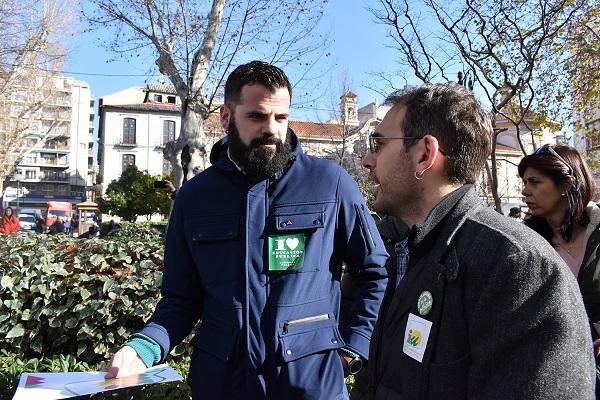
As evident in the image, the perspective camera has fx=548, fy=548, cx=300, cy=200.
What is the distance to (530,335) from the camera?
1.07 meters

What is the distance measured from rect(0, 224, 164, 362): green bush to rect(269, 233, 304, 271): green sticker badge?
2091 mm

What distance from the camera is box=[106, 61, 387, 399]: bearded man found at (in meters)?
1.95

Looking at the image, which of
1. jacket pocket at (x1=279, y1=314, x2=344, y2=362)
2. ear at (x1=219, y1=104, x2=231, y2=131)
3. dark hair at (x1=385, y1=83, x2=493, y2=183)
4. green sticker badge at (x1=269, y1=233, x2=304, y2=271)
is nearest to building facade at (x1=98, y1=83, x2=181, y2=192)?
ear at (x1=219, y1=104, x2=231, y2=131)

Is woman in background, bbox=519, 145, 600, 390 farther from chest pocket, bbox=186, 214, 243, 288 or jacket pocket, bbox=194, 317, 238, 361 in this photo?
jacket pocket, bbox=194, 317, 238, 361

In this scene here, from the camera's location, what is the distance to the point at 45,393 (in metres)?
1.70

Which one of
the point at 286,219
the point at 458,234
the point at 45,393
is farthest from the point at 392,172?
the point at 45,393

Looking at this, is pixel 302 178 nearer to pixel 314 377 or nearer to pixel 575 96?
pixel 314 377

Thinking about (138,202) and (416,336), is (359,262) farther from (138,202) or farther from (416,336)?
(138,202)

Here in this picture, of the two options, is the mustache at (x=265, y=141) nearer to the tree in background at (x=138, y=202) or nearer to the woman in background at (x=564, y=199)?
the woman in background at (x=564, y=199)

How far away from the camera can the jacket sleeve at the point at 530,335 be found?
41.7 inches

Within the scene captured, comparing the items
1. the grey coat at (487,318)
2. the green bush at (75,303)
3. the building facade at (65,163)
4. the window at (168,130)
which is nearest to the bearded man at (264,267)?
the grey coat at (487,318)

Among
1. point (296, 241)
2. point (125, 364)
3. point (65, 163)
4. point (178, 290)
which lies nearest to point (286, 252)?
point (296, 241)

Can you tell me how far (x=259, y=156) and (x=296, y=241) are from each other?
1.24 feet

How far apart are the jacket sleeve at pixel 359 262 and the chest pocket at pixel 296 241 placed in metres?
0.14
